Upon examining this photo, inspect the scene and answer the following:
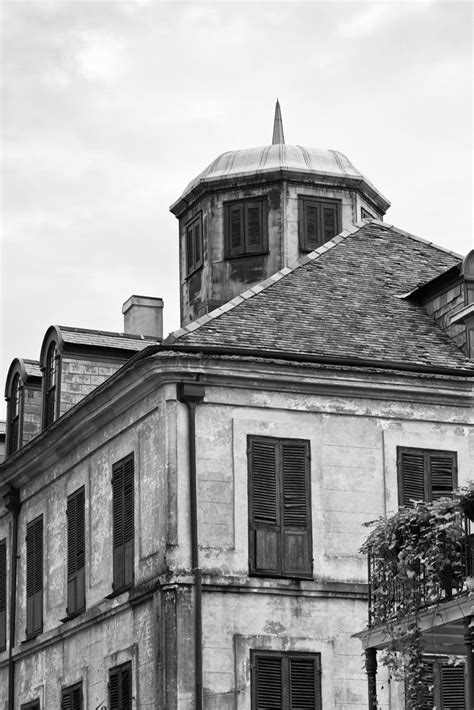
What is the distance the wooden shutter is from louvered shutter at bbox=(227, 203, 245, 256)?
20.9ft

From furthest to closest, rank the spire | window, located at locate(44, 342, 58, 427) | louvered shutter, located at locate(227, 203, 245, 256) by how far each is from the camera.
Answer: the spire
louvered shutter, located at locate(227, 203, 245, 256)
window, located at locate(44, 342, 58, 427)

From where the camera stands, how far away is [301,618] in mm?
27797

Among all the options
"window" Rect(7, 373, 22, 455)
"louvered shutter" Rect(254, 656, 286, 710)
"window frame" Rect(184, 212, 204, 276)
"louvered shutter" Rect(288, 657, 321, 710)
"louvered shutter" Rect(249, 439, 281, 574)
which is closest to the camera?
"louvered shutter" Rect(254, 656, 286, 710)

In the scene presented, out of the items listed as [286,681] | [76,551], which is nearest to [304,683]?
[286,681]

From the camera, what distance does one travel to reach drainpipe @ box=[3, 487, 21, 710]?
3403cm

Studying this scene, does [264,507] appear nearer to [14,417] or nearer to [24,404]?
[24,404]

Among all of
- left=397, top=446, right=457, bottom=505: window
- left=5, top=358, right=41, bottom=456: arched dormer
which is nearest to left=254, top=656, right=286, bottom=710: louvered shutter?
left=397, top=446, right=457, bottom=505: window

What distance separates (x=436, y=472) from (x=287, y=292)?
4.28 metres

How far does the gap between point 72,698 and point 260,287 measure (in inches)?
310

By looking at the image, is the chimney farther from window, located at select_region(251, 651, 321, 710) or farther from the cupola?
window, located at select_region(251, 651, 321, 710)

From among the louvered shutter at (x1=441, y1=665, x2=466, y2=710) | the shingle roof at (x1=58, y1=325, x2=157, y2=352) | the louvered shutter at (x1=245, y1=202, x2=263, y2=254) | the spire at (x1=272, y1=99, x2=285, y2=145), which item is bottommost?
the louvered shutter at (x1=441, y1=665, x2=466, y2=710)

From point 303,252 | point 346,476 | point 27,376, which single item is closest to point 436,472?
point 346,476

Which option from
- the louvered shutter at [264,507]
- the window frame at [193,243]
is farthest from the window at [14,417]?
the louvered shutter at [264,507]

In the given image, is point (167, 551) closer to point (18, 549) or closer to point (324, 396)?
point (324, 396)
